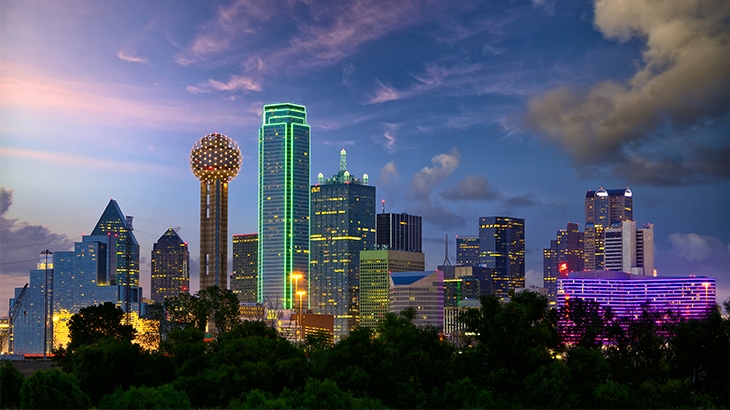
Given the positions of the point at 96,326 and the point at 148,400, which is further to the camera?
the point at 96,326

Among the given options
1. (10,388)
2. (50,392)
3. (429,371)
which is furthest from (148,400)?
(429,371)

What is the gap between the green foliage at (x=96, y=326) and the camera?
330ft

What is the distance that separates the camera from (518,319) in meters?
68.7

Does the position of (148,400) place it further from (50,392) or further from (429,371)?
(429,371)

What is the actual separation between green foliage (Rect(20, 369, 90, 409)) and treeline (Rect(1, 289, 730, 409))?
8 cm

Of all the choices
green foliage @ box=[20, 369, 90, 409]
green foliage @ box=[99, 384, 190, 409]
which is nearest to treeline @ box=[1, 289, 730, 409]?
green foliage @ box=[20, 369, 90, 409]

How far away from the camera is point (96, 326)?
10231 cm

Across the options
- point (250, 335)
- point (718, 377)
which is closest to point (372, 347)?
point (250, 335)

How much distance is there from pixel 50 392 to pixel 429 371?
28370mm

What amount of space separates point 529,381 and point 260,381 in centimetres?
1869

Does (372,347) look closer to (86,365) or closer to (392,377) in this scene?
(392,377)

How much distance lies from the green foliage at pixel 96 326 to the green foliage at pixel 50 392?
40073 mm

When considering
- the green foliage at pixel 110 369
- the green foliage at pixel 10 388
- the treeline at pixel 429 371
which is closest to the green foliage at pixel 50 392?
the treeline at pixel 429 371

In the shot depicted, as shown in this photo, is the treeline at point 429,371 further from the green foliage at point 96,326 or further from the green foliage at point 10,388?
the green foliage at point 96,326
